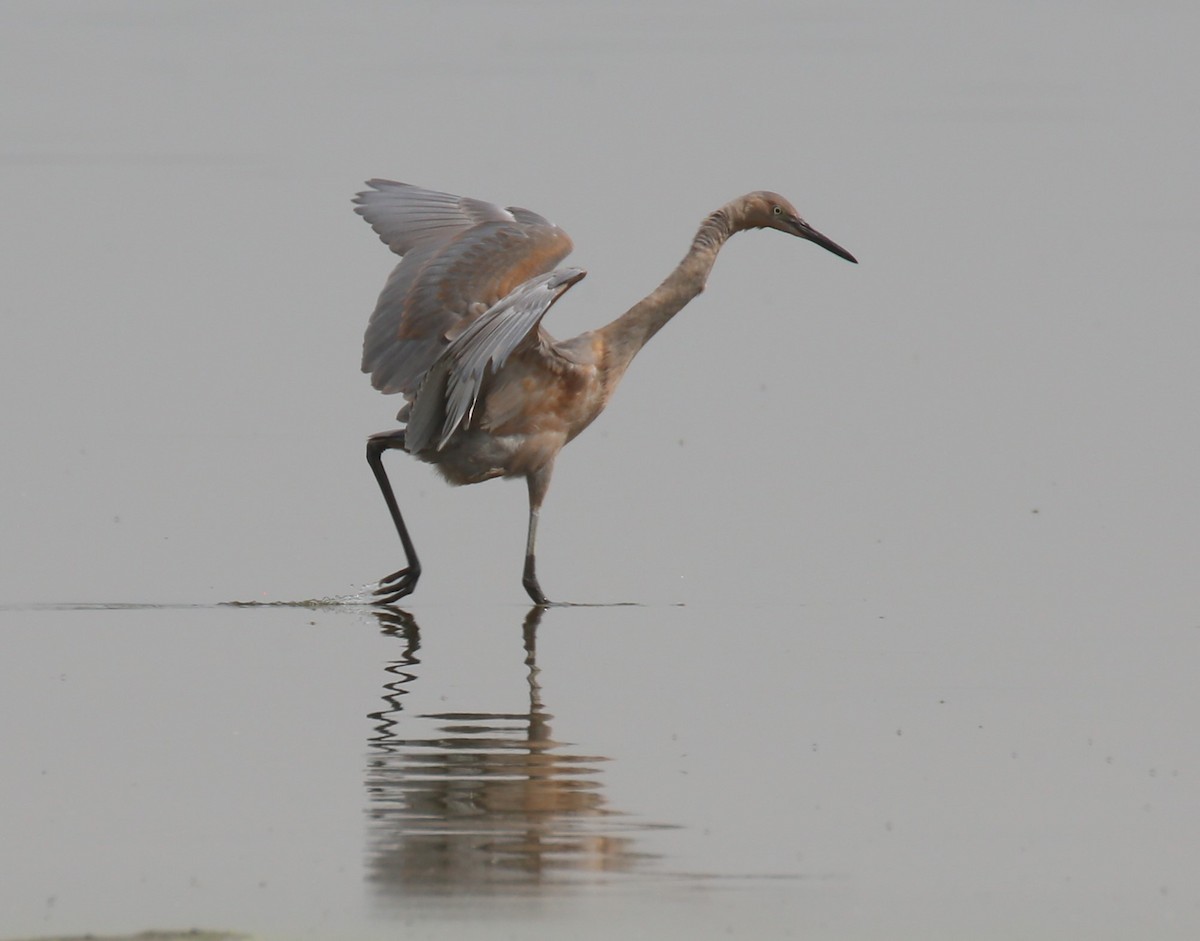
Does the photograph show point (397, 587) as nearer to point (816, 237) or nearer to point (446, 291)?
point (446, 291)

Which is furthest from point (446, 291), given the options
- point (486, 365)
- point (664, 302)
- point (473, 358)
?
point (664, 302)

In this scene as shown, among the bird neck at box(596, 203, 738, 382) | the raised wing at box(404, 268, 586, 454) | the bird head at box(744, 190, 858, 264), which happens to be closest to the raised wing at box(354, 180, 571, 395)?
the raised wing at box(404, 268, 586, 454)

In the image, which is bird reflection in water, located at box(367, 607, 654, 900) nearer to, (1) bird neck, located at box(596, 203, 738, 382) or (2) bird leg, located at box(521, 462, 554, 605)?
(2) bird leg, located at box(521, 462, 554, 605)

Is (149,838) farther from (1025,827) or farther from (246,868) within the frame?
(1025,827)

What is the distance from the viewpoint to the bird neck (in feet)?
38.1

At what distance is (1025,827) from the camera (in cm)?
701

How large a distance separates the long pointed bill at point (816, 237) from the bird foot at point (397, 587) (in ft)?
10.6

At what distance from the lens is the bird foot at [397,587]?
1104 centimetres

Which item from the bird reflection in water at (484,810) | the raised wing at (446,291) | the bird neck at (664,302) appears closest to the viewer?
the bird reflection in water at (484,810)

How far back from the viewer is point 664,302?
11789 millimetres

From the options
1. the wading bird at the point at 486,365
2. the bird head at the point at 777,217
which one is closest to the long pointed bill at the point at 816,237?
the bird head at the point at 777,217

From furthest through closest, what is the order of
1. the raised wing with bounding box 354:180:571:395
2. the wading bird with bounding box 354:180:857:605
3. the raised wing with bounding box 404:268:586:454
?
the raised wing with bounding box 354:180:571:395 < the wading bird with bounding box 354:180:857:605 < the raised wing with bounding box 404:268:586:454

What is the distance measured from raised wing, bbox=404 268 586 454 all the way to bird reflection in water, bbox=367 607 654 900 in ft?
6.38

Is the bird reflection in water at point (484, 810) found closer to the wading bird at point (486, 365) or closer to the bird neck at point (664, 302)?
the wading bird at point (486, 365)
